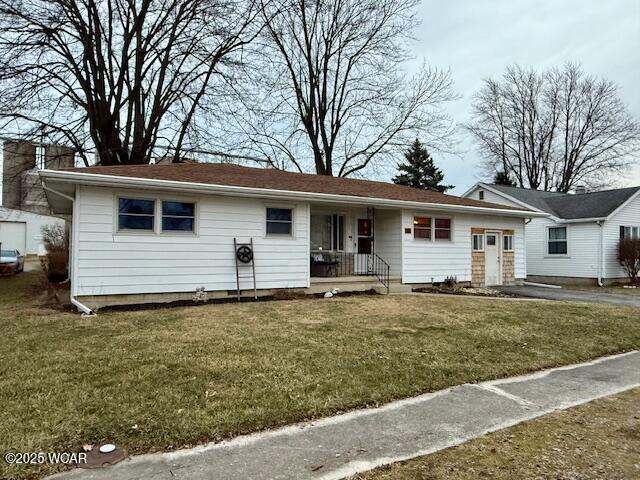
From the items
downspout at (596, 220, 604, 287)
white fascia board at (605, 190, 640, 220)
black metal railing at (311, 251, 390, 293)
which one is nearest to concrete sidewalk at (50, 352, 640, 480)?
black metal railing at (311, 251, 390, 293)

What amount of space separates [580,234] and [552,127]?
21575mm

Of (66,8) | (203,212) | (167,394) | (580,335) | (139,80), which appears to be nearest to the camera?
(167,394)

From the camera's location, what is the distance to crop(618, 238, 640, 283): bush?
1728cm

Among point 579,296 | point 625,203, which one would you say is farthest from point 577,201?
point 579,296

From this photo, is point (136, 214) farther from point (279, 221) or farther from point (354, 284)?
point (354, 284)

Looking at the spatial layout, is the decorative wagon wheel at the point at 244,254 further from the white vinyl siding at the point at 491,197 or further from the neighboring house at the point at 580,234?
the white vinyl siding at the point at 491,197

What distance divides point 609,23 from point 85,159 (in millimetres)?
20382

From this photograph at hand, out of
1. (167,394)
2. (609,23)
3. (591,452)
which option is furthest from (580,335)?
(609,23)

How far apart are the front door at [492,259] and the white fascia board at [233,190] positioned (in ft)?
4.50

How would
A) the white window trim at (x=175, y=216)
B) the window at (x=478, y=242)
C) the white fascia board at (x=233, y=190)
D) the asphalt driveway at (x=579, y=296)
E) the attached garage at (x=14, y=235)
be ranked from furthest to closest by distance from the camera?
the attached garage at (x=14, y=235), the window at (x=478, y=242), the asphalt driveway at (x=579, y=296), the white window trim at (x=175, y=216), the white fascia board at (x=233, y=190)

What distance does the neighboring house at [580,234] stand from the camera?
17797 mm

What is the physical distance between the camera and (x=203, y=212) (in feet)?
32.8

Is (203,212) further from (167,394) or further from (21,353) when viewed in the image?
(167,394)

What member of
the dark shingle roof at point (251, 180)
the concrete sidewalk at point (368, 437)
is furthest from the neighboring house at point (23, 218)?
the concrete sidewalk at point (368, 437)
